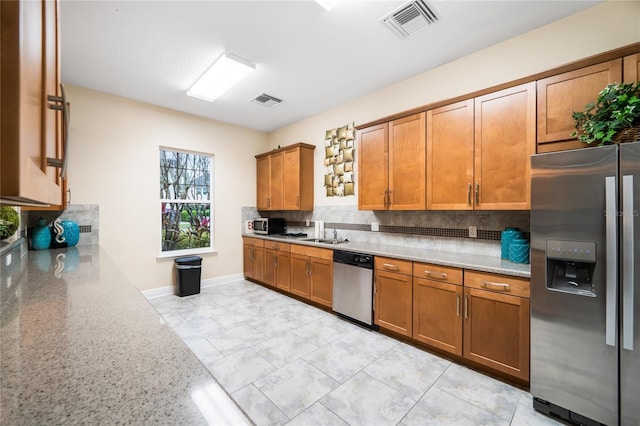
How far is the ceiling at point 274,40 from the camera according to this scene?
2178mm

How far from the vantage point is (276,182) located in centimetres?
485

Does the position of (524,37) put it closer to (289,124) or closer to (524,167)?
(524,167)

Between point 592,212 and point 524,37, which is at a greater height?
point 524,37

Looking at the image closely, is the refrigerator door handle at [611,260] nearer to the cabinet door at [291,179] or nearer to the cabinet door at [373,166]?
the cabinet door at [373,166]

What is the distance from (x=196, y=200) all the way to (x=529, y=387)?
479 centimetres

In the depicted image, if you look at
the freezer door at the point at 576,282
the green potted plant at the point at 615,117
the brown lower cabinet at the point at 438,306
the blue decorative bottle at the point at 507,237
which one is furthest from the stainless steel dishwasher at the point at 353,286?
the green potted plant at the point at 615,117

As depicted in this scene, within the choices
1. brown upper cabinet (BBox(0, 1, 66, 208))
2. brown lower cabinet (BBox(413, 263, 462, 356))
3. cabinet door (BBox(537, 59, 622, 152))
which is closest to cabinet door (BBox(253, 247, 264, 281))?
brown lower cabinet (BBox(413, 263, 462, 356))

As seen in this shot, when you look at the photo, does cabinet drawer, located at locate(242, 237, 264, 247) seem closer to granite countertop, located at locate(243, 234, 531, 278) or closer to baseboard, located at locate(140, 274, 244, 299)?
baseboard, located at locate(140, 274, 244, 299)

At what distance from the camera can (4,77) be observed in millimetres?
325

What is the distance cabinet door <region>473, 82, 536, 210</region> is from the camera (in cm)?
220

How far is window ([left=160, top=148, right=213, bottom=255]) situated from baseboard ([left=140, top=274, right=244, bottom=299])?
0.54m

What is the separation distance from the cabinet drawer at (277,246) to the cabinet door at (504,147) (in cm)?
266

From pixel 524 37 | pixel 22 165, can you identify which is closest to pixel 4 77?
pixel 22 165

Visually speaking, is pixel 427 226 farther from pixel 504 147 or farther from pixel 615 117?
pixel 615 117
